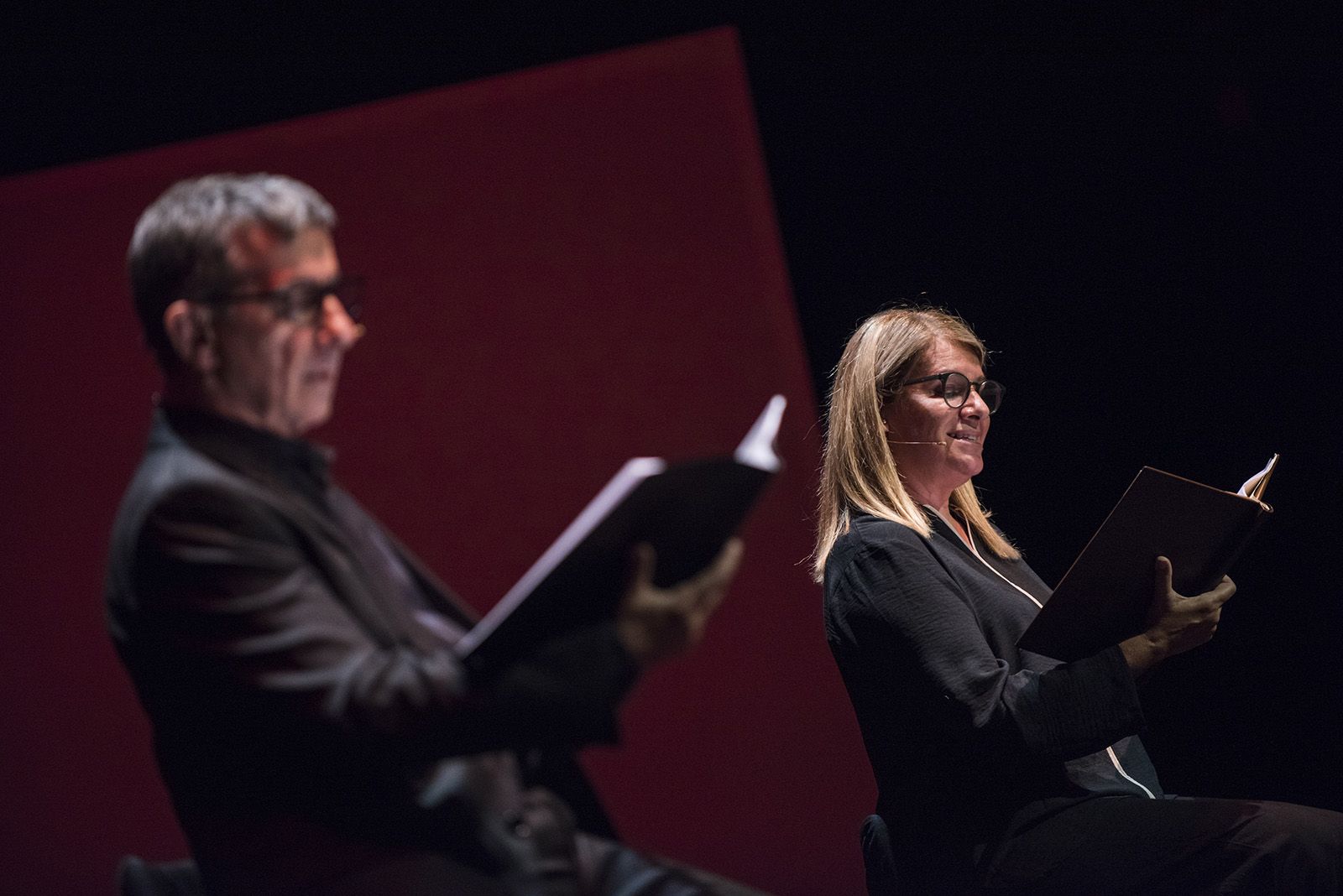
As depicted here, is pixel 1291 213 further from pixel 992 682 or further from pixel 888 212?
pixel 992 682

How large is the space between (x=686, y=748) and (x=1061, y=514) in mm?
1387

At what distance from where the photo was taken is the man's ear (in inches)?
53.2

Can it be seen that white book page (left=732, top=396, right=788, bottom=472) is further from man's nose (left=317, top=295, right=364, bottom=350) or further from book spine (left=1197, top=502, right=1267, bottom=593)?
book spine (left=1197, top=502, right=1267, bottom=593)

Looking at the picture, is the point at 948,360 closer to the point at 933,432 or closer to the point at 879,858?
the point at 933,432

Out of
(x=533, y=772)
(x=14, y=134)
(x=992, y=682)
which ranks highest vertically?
(x=14, y=134)

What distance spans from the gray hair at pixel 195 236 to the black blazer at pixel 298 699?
7.0 inches

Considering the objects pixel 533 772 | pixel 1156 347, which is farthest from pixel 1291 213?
pixel 533 772

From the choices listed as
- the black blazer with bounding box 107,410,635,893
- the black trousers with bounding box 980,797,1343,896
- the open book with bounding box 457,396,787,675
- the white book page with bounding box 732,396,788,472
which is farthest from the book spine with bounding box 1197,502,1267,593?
the black blazer with bounding box 107,410,635,893

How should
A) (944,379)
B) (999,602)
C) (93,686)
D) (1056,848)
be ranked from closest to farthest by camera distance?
(1056,848), (999,602), (944,379), (93,686)

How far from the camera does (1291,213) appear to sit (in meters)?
3.52

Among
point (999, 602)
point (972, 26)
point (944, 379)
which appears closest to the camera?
point (999, 602)

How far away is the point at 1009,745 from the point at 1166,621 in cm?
36

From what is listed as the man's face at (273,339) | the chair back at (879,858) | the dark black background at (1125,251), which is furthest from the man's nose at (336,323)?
the dark black background at (1125,251)

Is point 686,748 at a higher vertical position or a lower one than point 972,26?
lower
